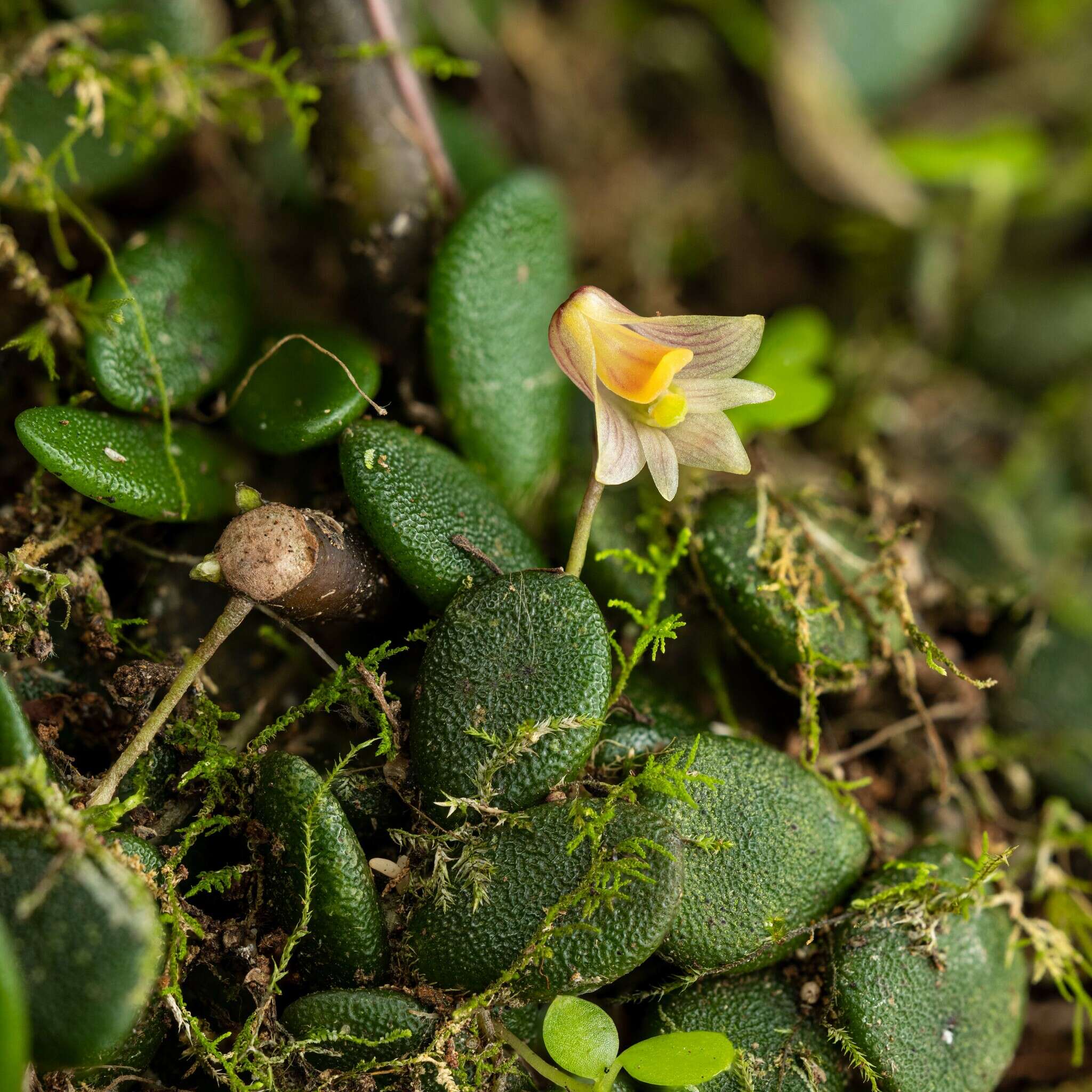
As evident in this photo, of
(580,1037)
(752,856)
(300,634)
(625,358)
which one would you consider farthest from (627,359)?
Answer: (580,1037)

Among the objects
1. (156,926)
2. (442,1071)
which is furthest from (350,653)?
(442,1071)

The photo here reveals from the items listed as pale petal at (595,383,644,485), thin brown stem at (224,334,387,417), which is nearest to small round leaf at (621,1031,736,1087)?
pale petal at (595,383,644,485)

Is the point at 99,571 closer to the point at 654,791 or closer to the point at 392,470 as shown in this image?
the point at 392,470

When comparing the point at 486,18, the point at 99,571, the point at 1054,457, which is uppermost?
the point at 486,18

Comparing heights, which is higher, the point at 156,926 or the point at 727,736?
the point at 156,926

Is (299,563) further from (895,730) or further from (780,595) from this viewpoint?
(895,730)

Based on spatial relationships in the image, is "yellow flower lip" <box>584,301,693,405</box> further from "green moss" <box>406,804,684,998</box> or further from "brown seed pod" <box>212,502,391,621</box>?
"green moss" <box>406,804,684,998</box>

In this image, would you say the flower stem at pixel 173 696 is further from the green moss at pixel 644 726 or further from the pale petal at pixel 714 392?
the pale petal at pixel 714 392

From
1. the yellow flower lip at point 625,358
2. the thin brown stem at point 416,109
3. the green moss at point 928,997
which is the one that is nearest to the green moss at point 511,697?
the yellow flower lip at point 625,358
